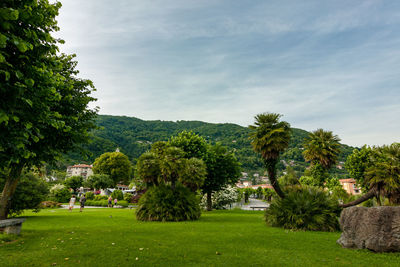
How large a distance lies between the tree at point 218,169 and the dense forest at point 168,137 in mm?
82574

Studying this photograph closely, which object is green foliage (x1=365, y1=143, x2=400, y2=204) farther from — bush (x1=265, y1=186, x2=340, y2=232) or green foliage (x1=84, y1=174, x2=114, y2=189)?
green foliage (x1=84, y1=174, x2=114, y2=189)

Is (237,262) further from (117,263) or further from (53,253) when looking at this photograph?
(53,253)

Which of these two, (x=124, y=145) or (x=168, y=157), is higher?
(x=124, y=145)

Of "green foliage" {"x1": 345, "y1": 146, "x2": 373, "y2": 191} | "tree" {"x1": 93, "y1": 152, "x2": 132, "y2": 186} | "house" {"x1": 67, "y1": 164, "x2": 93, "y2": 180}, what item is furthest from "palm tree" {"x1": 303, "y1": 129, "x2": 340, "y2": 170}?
"house" {"x1": 67, "y1": 164, "x2": 93, "y2": 180}

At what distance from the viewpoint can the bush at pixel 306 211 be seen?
38.7 feet

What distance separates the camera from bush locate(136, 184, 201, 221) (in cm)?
1549

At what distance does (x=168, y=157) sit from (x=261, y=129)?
22.2 ft

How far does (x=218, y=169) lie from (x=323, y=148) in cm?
1195

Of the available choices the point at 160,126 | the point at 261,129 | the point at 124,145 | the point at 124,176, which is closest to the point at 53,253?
the point at 261,129

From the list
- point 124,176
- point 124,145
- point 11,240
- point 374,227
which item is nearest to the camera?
point 374,227

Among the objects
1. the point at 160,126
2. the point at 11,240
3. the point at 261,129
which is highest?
the point at 160,126

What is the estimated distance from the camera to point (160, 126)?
19388 cm

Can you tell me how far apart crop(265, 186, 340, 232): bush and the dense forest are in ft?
315

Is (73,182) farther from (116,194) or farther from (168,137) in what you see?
(168,137)
